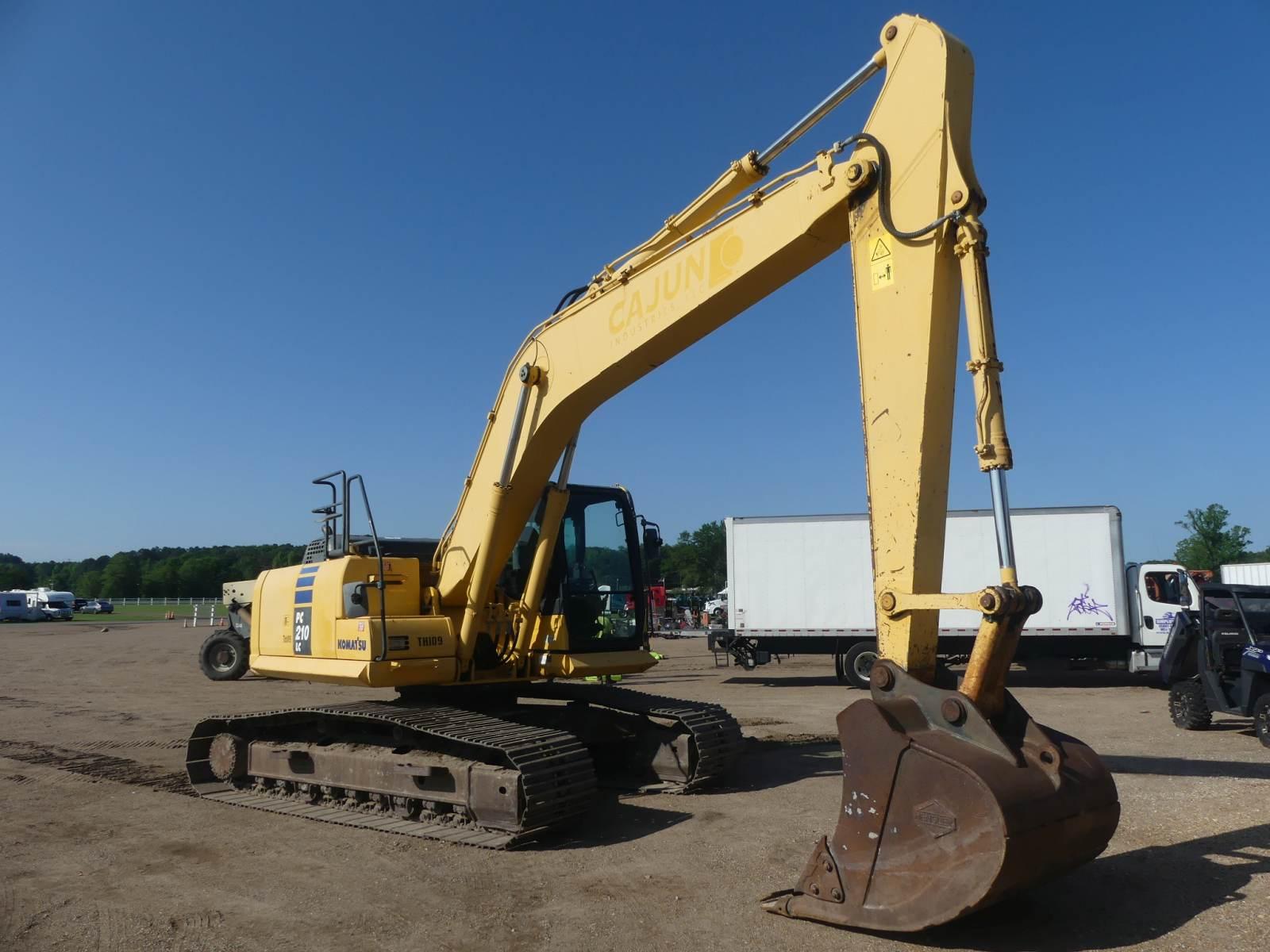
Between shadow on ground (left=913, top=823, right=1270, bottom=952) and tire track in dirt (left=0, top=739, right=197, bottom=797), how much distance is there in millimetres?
7481

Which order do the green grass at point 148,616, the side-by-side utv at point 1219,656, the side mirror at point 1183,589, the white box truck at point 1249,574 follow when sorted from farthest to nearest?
the green grass at point 148,616 < the white box truck at point 1249,574 < the side mirror at point 1183,589 < the side-by-side utv at point 1219,656

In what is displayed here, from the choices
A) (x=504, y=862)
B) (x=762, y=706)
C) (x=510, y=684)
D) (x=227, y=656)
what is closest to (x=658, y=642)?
(x=227, y=656)

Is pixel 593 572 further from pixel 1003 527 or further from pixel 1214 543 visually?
pixel 1214 543

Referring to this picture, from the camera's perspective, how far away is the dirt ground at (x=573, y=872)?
16.9 ft

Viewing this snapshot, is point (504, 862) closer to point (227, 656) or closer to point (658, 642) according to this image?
point (227, 656)

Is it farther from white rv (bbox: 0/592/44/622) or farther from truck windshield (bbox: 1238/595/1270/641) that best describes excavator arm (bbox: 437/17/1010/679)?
white rv (bbox: 0/592/44/622)

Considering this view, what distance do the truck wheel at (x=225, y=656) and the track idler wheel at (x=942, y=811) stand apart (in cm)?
1874

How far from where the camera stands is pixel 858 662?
19.2m

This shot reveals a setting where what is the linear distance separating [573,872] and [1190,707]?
9.98m

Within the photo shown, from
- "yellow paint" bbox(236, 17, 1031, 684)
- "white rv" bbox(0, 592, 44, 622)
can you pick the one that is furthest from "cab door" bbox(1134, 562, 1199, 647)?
"white rv" bbox(0, 592, 44, 622)

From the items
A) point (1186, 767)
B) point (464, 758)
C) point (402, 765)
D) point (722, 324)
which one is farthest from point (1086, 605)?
point (402, 765)

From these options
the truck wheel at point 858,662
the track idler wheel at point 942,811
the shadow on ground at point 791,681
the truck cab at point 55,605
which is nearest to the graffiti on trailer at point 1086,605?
the truck wheel at point 858,662

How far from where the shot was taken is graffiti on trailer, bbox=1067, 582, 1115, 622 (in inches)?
722

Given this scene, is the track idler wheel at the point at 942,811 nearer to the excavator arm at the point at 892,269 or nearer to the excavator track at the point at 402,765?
the excavator arm at the point at 892,269
